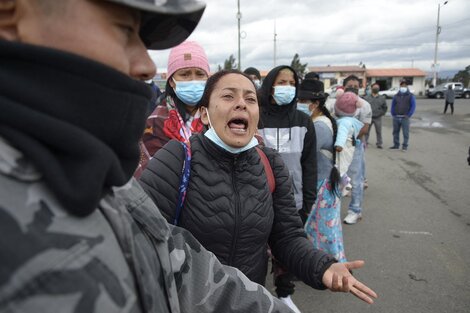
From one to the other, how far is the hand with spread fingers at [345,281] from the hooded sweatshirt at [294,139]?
1844mm

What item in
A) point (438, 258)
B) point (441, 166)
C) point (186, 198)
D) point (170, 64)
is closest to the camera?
point (186, 198)

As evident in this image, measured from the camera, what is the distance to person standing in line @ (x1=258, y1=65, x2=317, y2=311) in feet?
11.3

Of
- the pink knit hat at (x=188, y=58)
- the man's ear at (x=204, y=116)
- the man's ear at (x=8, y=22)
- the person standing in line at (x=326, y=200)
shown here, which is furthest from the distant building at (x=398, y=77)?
the man's ear at (x=8, y=22)

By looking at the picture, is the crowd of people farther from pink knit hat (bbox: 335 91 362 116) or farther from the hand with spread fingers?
pink knit hat (bbox: 335 91 362 116)

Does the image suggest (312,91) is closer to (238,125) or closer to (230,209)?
(238,125)

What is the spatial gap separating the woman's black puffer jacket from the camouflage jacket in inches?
36.0

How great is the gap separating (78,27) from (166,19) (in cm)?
27

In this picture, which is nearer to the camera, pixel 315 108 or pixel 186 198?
pixel 186 198

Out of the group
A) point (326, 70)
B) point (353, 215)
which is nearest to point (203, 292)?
point (353, 215)

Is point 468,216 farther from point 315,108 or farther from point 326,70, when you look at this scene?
point 326,70

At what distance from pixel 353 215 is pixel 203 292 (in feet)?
15.2

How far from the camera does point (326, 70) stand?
201 ft

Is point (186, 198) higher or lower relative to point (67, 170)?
lower

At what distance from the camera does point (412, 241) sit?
15.3 feet
